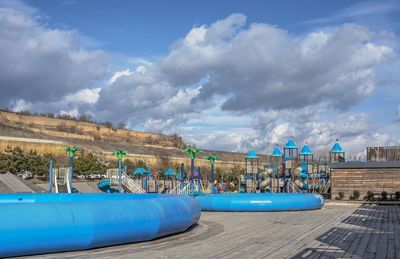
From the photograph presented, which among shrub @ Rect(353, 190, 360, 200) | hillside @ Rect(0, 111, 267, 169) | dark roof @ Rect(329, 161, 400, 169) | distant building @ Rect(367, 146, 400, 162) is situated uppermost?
hillside @ Rect(0, 111, 267, 169)

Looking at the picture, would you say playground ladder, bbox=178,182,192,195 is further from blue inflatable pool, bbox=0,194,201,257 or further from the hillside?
the hillside

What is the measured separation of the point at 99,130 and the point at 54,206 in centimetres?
Result: 9144

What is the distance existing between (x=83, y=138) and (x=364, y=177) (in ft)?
202

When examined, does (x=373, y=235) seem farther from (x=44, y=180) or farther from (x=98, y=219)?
(x=44, y=180)

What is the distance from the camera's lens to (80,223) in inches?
399

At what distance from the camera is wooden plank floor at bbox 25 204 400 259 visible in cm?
1000

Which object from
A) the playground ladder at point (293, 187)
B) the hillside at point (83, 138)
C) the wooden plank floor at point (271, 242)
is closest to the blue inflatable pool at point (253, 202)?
the wooden plank floor at point (271, 242)

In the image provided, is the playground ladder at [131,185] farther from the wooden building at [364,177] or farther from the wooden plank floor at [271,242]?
the wooden plank floor at [271,242]

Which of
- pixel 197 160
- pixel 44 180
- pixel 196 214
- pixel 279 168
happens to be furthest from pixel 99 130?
pixel 196 214

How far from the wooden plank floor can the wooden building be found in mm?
17996

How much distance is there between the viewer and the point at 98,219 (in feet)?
34.4

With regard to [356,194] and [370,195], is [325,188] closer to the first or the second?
[356,194]

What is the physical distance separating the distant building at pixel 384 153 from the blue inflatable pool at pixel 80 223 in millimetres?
27909

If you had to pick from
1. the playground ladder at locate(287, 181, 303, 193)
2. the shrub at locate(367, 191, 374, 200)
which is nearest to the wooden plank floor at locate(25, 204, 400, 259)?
the playground ladder at locate(287, 181, 303, 193)
